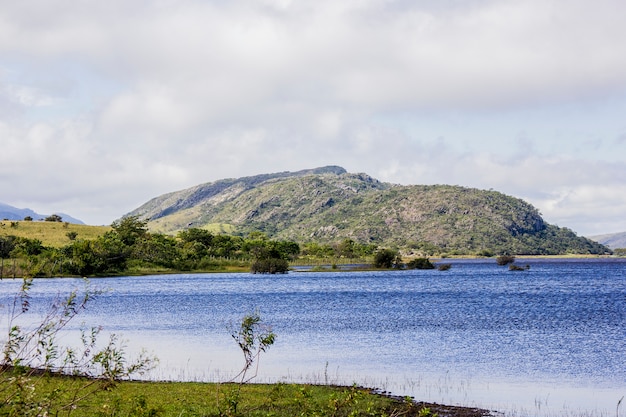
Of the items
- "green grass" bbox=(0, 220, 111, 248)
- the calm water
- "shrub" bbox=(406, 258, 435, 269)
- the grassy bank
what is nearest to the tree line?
"green grass" bbox=(0, 220, 111, 248)

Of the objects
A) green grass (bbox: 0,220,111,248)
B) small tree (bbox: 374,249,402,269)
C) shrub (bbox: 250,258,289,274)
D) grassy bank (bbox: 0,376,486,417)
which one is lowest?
grassy bank (bbox: 0,376,486,417)

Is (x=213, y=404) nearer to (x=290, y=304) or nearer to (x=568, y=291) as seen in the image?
(x=290, y=304)

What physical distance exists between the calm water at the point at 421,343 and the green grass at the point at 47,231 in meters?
92.5

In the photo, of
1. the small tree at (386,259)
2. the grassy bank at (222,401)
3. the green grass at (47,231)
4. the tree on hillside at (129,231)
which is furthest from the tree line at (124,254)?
the grassy bank at (222,401)

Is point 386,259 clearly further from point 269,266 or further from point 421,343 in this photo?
point 421,343

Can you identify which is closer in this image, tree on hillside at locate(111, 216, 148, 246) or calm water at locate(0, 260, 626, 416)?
calm water at locate(0, 260, 626, 416)

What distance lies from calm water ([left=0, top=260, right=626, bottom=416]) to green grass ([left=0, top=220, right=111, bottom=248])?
9248 cm

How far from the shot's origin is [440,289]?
109 metres

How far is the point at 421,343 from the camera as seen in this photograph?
4641 cm

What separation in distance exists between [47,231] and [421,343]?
16112 centimetres

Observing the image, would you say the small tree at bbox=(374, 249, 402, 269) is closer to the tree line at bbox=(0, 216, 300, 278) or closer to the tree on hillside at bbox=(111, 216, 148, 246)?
the tree line at bbox=(0, 216, 300, 278)

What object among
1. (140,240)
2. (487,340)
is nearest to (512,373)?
(487,340)

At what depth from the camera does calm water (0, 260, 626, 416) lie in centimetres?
3139

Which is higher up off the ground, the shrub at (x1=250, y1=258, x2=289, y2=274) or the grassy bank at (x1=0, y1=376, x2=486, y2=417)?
the shrub at (x1=250, y1=258, x2=289, y2=274)
